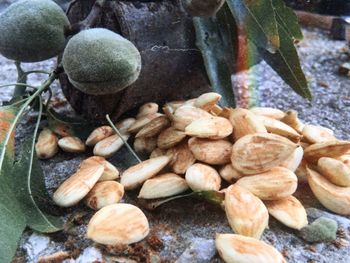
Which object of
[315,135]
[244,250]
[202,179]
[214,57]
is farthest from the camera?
[214,57]

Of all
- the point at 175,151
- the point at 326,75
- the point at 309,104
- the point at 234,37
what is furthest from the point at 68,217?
the point at 326,75

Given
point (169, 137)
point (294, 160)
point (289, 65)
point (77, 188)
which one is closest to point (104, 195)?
point (77, 188)

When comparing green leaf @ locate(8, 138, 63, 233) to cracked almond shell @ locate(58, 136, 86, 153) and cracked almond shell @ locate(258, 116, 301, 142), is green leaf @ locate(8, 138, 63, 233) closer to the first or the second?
cracked almond shell @ locate(58, 136, 86, 153)

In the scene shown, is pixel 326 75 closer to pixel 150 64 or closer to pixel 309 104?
pixel 309 104

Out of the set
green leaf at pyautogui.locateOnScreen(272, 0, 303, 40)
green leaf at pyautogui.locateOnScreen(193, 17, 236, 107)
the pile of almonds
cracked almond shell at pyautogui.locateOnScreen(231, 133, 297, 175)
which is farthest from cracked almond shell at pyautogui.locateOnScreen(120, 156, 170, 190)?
green leaf at pyautogui.locateOnScreen(272, 0, 303, 40)

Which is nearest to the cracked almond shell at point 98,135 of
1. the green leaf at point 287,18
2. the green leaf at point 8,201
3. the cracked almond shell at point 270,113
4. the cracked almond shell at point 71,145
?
the cracked almond shell at point 71,145

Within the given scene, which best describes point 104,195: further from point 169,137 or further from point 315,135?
point 315,135

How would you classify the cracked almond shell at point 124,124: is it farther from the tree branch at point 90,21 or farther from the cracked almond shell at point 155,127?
the tree branch at point 90,21
